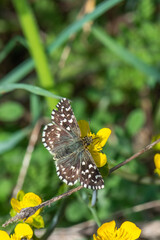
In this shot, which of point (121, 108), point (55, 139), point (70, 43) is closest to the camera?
point (55, 139)

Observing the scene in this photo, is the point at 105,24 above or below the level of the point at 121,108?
above

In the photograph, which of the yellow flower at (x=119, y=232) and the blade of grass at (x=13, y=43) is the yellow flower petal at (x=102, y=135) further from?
the blade of grass at (x=13, y=43)

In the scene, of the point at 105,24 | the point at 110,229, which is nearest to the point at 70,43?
the point at 105,24

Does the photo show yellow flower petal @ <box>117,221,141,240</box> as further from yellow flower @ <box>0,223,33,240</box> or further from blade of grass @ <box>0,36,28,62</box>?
blade of grass @ <box>0,36,28,62</box>

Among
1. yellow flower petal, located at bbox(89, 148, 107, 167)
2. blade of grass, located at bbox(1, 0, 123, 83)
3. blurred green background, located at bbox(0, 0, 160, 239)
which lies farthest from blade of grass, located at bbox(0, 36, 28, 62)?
yellow flower petal, located at bbox(89, 148, 107, 167)

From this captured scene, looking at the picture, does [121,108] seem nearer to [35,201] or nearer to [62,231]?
[62,231]

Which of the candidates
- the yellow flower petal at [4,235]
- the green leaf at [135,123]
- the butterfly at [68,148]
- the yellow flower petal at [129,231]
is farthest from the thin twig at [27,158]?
the yellow flower petal at [129,231]

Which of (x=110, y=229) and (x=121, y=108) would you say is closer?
(x=110, y=229)
